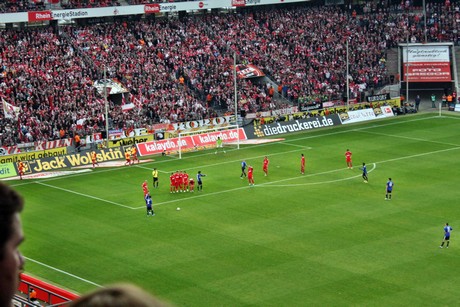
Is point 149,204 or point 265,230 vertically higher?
point 149,204

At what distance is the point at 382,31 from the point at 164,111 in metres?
30.9

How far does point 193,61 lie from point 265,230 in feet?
126

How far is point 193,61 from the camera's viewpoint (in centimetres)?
7906

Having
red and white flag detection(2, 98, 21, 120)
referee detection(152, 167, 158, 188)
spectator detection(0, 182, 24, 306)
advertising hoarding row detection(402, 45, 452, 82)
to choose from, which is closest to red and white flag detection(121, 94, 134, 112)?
red and white flag detection(2, 98, 21, 120)

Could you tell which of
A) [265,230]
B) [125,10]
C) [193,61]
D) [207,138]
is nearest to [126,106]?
[207,138]

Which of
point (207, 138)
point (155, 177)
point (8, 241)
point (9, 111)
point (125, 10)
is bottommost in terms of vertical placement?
point (155, 177)

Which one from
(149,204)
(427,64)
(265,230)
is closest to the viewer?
(265,230)

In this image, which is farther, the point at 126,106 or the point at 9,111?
the point at 126,106

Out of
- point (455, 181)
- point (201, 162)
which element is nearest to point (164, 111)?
point (201, 162)

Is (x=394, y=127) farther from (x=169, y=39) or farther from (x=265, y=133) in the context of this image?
(x=169, y=39)

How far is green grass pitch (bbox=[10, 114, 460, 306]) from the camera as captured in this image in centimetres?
3453

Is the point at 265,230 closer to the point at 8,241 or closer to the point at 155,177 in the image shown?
the point at 155,177

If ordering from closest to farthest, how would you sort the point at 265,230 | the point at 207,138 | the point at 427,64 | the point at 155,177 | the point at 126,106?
the point at 265,230, the point at 155,177, the point at 207,138, the point at 126,106, the point at 427,64

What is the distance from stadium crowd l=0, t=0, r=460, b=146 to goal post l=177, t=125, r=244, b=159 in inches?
195
